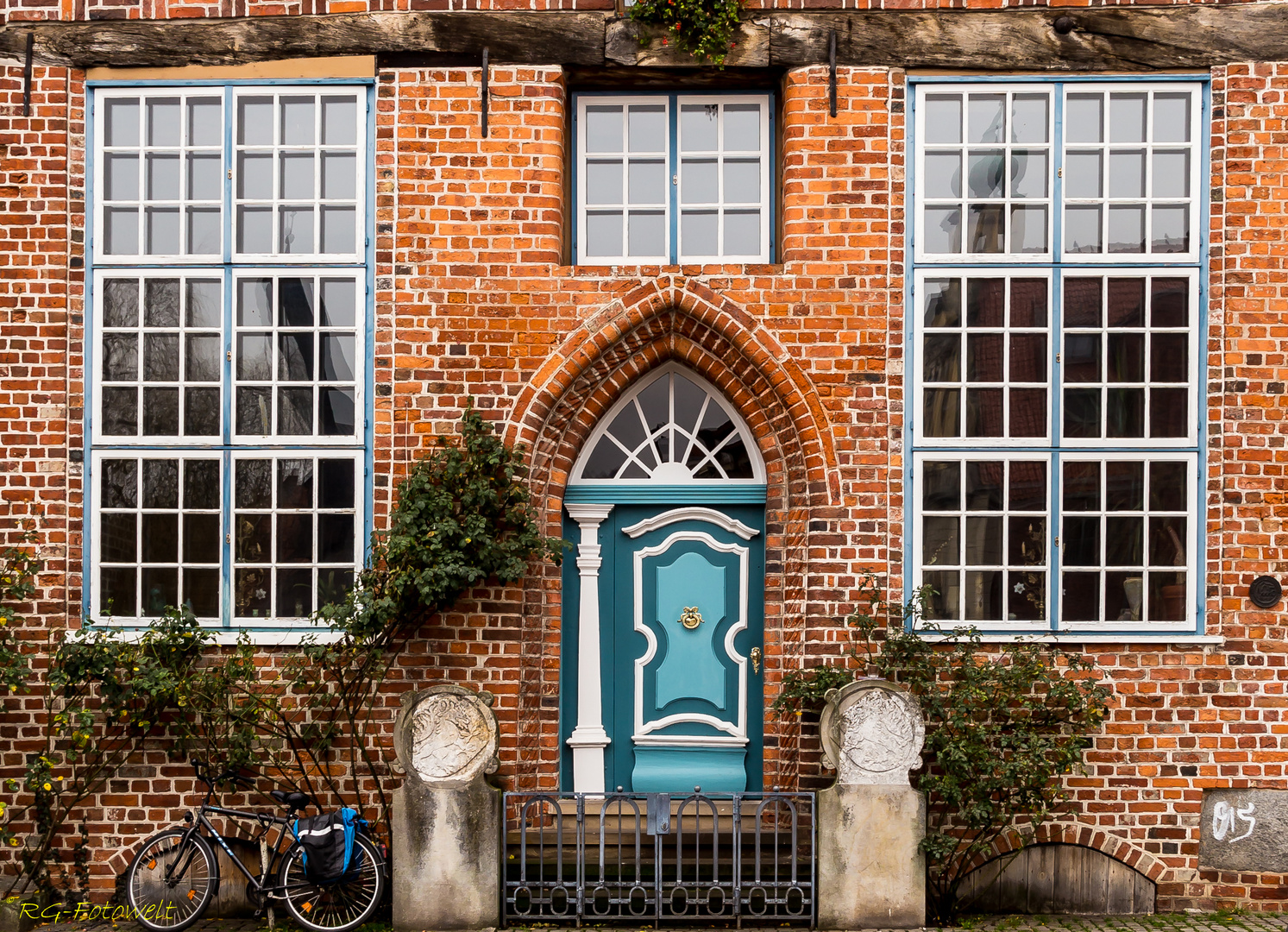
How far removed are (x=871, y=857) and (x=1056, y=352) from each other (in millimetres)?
3430

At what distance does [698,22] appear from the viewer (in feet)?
21.4

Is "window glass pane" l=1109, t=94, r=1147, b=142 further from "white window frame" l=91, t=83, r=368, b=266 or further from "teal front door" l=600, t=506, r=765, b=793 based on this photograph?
"white window frame" l=91, t=83, r=368, b=266

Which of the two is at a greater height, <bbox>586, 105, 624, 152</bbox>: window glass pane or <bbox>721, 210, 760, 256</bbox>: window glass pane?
<bbox>586, 105, 624, 152</bbox>: window glass pane

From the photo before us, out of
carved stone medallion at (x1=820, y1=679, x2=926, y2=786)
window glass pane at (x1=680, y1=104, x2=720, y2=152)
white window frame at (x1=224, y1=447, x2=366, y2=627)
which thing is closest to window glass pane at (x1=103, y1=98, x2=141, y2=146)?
white window frame at (x1=224, y1=447, x2=366, y2=627)

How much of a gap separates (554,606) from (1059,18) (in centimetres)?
510

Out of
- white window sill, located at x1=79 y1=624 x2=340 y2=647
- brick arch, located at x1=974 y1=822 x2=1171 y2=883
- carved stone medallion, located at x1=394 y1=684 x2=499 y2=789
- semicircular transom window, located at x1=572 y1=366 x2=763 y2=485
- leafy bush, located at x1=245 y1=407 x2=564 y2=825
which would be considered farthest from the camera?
semicircular transom window, located at x1=572 y1=366 x2=763 y2=485

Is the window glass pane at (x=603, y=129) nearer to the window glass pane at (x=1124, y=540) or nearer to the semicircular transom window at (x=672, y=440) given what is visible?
the semicircular transom window at (x=672, y=440)

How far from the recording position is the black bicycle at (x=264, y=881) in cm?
593

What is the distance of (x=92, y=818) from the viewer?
653 cm

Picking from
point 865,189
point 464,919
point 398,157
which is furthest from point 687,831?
point 398,157

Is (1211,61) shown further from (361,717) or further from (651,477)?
(361,717)

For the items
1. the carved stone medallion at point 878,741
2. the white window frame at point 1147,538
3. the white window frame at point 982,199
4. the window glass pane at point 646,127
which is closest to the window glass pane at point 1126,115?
the white window frame at point 982,199

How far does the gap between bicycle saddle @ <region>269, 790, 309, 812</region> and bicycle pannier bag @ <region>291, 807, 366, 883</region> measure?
0.37 ft

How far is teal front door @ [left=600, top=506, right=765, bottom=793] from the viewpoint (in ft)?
22.5
